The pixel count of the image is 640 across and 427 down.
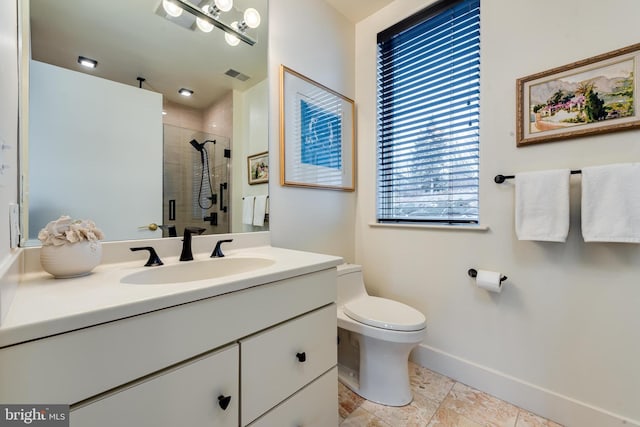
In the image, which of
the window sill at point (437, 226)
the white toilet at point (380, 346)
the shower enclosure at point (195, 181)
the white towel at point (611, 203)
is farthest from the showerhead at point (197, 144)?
the white towel at point (611, 203)

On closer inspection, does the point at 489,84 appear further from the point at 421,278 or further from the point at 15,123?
the point at 15,123

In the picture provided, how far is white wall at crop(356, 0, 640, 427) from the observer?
1.16 metres

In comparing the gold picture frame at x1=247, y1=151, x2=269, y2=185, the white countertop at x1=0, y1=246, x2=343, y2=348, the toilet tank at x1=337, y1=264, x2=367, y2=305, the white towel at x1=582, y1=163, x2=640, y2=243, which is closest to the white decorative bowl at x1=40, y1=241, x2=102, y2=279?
the white countertop at x1=0, y1=246, x2=343, y2=348

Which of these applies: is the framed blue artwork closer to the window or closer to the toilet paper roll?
the window

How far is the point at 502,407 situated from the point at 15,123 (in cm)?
235

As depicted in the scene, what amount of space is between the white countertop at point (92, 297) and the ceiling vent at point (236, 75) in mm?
1060

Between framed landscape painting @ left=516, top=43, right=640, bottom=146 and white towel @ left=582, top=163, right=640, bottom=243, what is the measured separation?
204mm

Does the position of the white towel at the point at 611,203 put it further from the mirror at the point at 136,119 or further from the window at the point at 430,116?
the mirror at the point at 136,119

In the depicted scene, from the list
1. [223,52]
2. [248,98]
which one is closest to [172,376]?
[248,98]

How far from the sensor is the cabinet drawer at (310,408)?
892mm

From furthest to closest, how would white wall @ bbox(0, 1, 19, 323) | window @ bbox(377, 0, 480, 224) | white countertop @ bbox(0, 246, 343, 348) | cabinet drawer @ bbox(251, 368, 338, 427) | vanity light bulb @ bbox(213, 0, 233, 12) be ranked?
window @ bbox(377, 0, 480, 224) < vanity light bulb @ bbox(213, 0, 233, 12) < cabinet drawer @ bbox(251, 368, 338, 427) < white wall @ bbox(0, 1, 19, 323) < white countertop @ bbox(0, 246, 343, 348)

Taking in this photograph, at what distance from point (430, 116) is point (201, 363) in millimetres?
1790

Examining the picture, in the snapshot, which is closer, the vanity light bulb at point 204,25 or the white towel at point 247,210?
the vanity light bulb at point 204,25

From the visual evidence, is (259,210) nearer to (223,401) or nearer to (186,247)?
(186,247)
